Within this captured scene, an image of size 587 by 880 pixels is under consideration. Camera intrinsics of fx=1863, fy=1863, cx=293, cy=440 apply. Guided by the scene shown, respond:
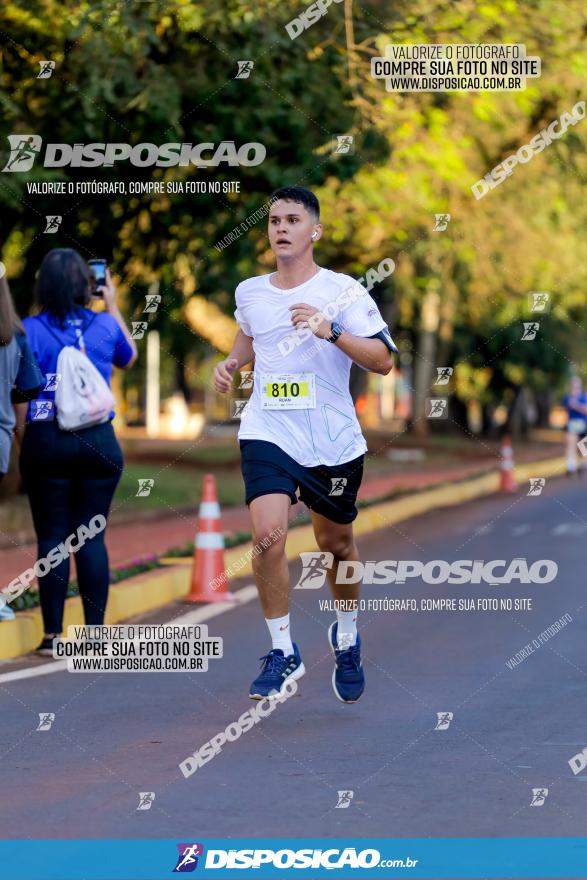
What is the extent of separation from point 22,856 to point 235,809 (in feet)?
2.69

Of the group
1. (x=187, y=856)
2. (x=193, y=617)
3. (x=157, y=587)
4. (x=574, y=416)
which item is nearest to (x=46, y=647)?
(x=193, y=617)

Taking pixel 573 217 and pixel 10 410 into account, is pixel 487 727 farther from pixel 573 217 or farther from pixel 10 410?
pixel 573 217

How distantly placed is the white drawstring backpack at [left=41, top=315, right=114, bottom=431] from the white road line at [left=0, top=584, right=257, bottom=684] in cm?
119

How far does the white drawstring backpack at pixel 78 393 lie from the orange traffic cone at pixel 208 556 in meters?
2.85

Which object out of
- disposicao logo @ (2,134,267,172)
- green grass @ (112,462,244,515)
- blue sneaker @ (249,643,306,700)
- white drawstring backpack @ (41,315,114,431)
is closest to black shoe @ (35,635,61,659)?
white drawstring backpack @ (41,315,114,431)

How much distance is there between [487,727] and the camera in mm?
7441

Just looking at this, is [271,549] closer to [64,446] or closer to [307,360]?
[307,360]

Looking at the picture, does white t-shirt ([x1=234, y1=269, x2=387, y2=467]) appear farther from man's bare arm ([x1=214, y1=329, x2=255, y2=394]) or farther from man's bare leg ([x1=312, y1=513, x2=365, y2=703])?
man's bare leg ([x1=312, y1=513, x2=365, y2=703])

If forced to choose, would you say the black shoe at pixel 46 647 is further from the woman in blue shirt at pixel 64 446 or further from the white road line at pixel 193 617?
the white road line at pixel 193 617

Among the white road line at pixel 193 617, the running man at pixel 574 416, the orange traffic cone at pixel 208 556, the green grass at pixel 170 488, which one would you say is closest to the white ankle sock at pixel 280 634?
the white road line at pixel 193 617

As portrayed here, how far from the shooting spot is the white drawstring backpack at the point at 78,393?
30.5 ft

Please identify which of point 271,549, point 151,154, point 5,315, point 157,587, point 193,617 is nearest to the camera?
point 271,549

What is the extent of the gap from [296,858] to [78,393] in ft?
14.3

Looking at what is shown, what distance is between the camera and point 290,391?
25.3 ft
